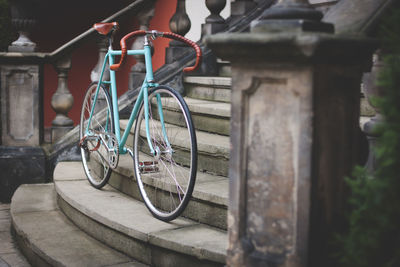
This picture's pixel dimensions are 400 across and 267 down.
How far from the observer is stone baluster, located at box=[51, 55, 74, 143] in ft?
18.6

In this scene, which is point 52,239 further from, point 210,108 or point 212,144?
point 210,108

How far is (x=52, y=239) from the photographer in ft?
12.3

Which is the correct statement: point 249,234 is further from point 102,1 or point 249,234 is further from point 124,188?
point 102,1

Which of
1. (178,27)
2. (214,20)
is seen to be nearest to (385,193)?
(178,27)

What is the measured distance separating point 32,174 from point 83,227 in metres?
1.80

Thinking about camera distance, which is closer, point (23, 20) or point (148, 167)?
point (148, 167)

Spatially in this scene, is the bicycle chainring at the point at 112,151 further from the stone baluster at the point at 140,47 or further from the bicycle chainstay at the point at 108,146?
the stone baluster at the point at 140,47

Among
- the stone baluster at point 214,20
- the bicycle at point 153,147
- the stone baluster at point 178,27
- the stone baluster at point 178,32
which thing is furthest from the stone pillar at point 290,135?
the stone baluster at point 214,20

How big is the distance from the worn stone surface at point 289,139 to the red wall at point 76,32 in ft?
20.1

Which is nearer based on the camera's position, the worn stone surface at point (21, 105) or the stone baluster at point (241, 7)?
the worn stone surface at point (21, 105)

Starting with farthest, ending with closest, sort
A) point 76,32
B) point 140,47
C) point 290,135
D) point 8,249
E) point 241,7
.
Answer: point 76,32 < point 241,7 < point 140,47 < point 8,249 < point 290,135

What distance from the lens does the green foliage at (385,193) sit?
1799 mm

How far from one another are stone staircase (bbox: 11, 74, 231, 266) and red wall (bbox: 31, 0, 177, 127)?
364 cm

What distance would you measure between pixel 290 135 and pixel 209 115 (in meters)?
2.28
